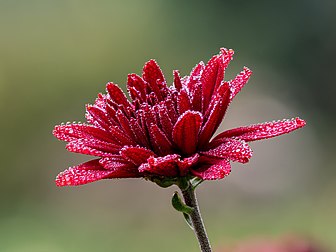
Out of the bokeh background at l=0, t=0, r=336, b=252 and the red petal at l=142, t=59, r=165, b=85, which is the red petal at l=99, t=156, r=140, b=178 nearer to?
the red petal at l=142, t=59, r=165, b=85

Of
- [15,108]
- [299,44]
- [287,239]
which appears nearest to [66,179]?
[287,239]

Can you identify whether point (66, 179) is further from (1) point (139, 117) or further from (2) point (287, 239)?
(2) point (287, 239)

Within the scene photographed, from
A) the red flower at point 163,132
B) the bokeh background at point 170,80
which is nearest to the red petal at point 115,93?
the red flower at point 163,132

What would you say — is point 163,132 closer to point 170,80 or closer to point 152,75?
point 152,75

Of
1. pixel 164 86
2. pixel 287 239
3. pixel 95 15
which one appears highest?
→ pixel 95 15


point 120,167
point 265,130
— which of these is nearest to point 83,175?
point 120,167
